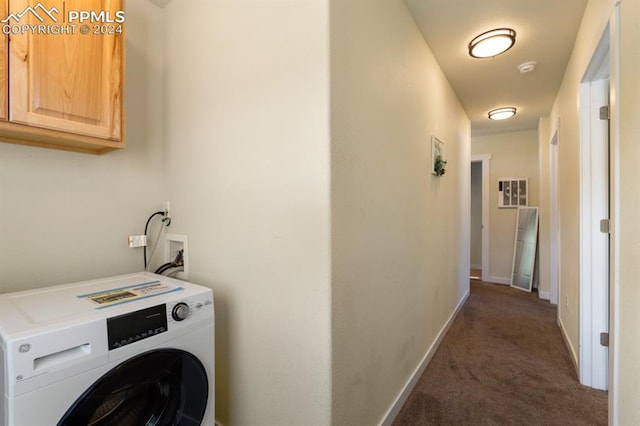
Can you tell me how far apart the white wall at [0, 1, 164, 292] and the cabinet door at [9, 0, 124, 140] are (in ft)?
1.19

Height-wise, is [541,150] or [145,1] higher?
[145,1]

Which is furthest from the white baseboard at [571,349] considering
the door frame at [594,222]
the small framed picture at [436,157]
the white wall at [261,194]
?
the white wall at [261,194]

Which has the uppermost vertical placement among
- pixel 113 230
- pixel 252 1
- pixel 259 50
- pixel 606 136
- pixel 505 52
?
pixel 505 52

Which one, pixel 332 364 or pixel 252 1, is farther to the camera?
pixel 252 1

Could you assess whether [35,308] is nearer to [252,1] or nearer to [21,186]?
[21,186]

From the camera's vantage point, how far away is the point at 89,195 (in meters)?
1.64

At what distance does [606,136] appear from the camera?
6.31ft

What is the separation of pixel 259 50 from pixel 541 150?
14.8ft

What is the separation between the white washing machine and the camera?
2.68 ft

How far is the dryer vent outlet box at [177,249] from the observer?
1.77m

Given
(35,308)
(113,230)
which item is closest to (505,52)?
(113,230)

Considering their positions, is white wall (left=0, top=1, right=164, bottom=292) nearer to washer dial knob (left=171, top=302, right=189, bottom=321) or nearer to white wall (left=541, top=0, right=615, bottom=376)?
washer dial knob (left=171, top=302, right=189, bottom=321)

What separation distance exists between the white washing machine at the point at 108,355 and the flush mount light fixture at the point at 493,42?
101 inches

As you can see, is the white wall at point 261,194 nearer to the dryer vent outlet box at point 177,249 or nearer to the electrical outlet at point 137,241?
the dryer vent outlet box at point 177,249
